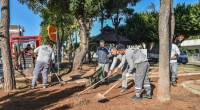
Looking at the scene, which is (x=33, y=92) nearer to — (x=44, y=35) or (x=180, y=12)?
(x=180, y=12)

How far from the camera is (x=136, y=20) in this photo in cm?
4425

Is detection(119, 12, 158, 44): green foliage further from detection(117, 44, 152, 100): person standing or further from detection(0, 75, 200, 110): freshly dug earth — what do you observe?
detection(117, 44, 152, 100): person standing

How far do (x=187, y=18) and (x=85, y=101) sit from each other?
2995 cm

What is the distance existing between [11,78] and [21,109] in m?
3.15

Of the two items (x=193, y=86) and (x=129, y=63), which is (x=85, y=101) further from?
(x=193, y=86)

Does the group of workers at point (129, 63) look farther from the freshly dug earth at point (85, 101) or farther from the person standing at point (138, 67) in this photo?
the freshly dug earth at point (85, 101)

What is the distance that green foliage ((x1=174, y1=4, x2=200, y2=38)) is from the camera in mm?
34625

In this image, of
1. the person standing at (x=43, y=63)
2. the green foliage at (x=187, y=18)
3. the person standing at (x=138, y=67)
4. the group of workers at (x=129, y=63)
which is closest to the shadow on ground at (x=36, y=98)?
the person standing at (x=43, y=63)

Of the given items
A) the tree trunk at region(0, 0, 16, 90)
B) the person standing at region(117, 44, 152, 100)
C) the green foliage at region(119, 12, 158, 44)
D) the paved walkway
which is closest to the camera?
the person standing at region(117, 44, 152, 100)

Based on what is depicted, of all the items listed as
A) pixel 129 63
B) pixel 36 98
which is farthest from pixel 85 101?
pixel 36 98

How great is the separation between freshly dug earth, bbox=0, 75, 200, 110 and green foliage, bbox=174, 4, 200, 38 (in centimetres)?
2647

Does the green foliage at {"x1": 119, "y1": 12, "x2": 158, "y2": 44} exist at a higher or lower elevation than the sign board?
higher

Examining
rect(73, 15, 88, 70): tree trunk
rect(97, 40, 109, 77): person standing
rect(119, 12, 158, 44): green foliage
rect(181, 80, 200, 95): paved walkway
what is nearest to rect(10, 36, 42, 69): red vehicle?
rect(73, 15, 88, 70): tree trunk

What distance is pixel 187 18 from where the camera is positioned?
116ft
